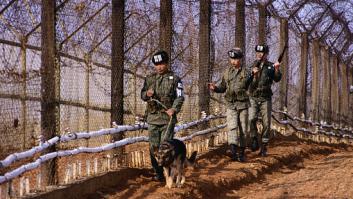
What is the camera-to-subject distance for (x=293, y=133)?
1680cm

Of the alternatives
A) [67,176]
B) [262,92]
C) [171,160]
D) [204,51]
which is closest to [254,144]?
[262,92]

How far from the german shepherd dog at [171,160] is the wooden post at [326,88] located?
49.2 ft

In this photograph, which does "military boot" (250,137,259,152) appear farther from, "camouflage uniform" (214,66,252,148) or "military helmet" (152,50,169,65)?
"military helmet" (152,50,169,65)

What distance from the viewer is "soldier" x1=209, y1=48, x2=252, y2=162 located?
32.6 feet

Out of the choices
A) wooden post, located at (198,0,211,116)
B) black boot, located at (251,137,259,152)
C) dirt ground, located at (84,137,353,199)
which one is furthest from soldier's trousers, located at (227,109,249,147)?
black boot, located at (251,137,259,152)

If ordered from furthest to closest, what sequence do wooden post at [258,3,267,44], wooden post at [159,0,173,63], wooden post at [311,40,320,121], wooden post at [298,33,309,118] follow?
wooden post at [311,40,320,121]
wooden post at [298,33,309,118]
wooden post at [258,3,267,44]
wooden post at [159,0,173,63]

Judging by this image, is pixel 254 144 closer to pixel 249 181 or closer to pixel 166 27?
pixel 249 181

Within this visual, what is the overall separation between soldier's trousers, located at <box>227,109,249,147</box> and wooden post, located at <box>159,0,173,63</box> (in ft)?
4.41

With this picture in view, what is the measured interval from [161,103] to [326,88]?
16.0m

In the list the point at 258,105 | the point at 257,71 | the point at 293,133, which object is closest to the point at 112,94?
the point at 257,71

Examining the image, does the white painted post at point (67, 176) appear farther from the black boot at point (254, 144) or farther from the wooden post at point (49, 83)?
the black boot at point (254, 144)

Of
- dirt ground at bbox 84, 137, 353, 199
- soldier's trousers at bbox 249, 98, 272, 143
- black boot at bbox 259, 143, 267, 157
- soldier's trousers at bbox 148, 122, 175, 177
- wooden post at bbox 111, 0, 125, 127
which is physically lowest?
dirt ground at bbox 84, 137, 353, 199

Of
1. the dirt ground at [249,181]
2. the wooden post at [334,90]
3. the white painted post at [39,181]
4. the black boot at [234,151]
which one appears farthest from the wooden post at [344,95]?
the white painted post at [39,181]

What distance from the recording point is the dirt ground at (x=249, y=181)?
7.62 meters
